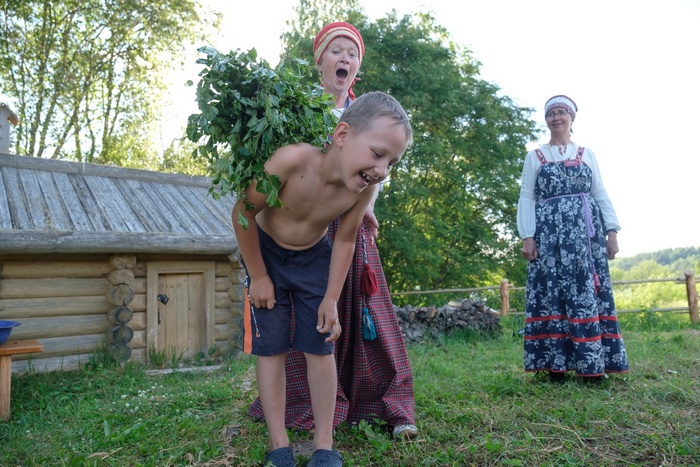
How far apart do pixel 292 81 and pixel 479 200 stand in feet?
40.6

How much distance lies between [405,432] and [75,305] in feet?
14.7

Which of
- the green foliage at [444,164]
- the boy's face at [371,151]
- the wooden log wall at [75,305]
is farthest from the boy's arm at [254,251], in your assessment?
the green foliage at [444,164]

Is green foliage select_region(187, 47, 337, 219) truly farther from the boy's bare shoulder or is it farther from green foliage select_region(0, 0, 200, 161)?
green foliage select_region(0, 0, 200, 161)

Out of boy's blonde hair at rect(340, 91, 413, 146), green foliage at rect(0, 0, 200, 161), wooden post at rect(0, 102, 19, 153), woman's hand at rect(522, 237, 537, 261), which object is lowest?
woman's hand at rect(522, 237, 537, 261)

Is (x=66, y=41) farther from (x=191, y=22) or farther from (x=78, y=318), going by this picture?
(x=78, y=318)

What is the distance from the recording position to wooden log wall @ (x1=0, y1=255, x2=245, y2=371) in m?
5.35

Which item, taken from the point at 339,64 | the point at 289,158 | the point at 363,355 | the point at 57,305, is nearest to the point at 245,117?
the point at 289,158

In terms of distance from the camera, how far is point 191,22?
54.8 ft

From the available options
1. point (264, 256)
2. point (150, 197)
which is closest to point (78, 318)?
point (150, 197)

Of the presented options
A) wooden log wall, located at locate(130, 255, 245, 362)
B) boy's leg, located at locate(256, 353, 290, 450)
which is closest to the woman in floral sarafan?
boy's leg, located at locate(256, 353, 290, 450)

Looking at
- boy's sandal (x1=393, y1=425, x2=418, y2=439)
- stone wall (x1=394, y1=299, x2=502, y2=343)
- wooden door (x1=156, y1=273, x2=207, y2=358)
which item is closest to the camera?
boy's sandal (x1=393, y1=425, x2=418, y2=439)

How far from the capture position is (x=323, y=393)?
2195mm

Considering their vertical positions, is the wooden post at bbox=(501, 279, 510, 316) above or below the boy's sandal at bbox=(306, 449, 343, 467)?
above

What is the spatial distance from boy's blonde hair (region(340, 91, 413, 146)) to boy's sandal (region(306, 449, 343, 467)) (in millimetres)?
1267
